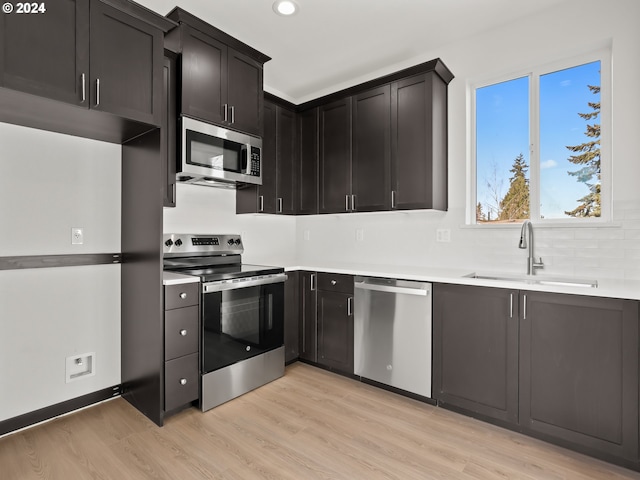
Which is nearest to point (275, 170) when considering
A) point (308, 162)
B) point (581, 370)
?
point (308, 162)

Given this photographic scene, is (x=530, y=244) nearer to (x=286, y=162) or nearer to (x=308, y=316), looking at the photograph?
(x=308, y=316)

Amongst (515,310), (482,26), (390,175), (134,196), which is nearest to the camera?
(515,310)

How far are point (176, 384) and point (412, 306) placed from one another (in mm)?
1671

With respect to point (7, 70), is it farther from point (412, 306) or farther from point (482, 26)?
point (482, 26)

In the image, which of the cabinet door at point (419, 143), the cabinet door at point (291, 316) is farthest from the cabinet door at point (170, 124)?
the cabinet door at point (419, 143)

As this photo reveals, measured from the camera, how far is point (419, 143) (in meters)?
2.81

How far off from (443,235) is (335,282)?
1000 mm

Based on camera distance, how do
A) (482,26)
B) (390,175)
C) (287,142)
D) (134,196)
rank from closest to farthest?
(134,196)
(482,26)
(390,175)
(287,142)

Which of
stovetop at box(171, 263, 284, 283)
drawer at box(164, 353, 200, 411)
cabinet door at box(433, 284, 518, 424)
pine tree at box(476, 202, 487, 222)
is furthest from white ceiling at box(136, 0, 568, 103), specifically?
drawer at box(164, 353, 200, 411)

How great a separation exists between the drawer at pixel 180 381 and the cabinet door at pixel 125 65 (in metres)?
1.52

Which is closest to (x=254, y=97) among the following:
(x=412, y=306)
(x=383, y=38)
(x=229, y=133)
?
(x=229, y=133)

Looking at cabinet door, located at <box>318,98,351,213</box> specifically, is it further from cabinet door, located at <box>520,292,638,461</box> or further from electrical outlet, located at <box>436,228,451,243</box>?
cabinet door, located at <box>520,292,638,461</box>

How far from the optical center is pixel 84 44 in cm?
185

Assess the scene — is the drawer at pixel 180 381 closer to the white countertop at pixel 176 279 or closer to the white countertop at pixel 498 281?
the white countertop at pixel 176 279
